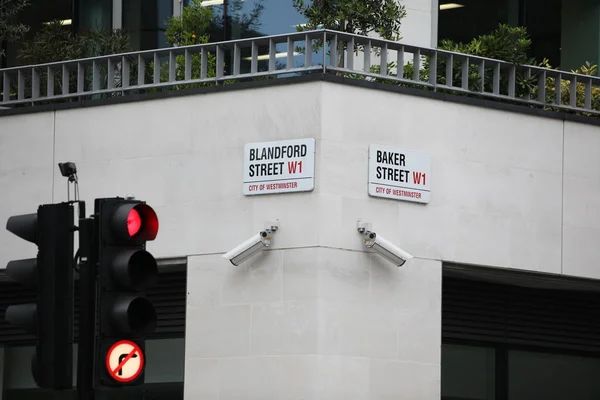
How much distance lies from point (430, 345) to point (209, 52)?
4.76 m

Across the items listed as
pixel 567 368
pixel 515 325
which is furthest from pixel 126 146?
pixel 567 368

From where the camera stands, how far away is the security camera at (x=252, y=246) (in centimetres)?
1619

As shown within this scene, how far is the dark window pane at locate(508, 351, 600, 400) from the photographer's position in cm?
1927

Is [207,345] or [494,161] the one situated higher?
[494,161]

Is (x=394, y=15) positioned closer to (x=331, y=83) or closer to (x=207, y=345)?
(x=331, y=83)

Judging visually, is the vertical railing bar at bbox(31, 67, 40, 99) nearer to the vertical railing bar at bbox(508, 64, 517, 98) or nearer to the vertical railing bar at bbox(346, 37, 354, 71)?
the vertical railing bar at bbox(346, 37, 354, 71)

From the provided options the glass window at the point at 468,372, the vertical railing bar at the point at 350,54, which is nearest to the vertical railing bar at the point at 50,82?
the vertical railing bar at the point at 350,54

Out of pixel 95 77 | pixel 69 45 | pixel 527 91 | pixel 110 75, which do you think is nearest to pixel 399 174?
pixel 527 91

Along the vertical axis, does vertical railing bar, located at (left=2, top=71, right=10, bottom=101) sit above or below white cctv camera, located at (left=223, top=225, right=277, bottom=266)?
above

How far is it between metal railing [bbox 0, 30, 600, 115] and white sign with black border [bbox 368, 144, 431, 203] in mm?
948

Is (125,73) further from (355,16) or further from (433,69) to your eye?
(433,69)

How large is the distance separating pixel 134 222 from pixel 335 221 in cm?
→ 771

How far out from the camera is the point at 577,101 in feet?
61.9

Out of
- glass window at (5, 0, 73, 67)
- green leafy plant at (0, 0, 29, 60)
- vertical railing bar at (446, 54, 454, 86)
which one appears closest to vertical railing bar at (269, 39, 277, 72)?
vertical railing bar at (446, 54, 454, 86)
